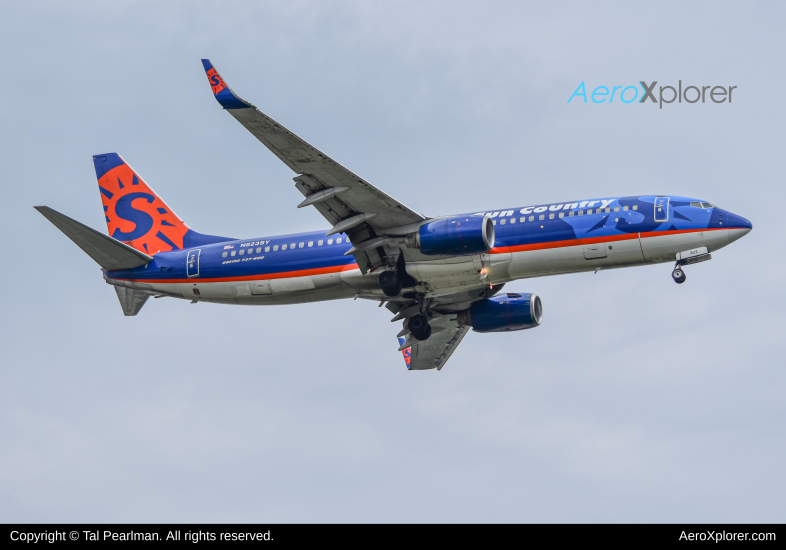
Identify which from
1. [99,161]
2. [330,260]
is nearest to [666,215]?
[330,260]

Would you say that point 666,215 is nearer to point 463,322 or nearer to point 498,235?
point 498,235

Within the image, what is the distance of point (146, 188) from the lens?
56.0 meters

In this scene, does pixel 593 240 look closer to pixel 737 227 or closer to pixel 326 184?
pixel 737 227

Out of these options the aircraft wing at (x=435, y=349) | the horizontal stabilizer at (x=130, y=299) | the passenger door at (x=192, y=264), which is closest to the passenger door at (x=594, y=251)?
the aircraft wing at (x=435, y=349)

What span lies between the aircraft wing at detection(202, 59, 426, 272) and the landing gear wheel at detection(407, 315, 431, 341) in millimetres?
5329

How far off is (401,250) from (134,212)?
17562 mm

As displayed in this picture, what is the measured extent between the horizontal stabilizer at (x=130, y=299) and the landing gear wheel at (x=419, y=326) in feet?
44.2

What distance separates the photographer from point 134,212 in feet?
181

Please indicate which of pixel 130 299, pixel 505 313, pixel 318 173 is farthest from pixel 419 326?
pixel 130 299

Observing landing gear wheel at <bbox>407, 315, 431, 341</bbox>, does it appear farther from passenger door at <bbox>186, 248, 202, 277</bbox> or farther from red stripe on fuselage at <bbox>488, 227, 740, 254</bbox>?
passenger door at <bbox>186, 248, 202, 277</bbox>

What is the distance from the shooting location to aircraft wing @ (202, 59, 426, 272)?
125ft

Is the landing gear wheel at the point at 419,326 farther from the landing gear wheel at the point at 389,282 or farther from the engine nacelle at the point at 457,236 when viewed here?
the engine nacelle at the point at 457,236

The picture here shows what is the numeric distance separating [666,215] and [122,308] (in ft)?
89.2

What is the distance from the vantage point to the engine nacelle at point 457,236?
43.1 m
